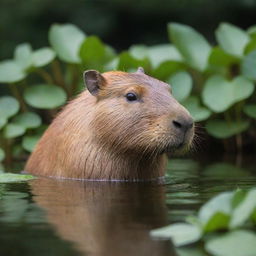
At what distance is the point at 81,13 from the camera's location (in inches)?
632

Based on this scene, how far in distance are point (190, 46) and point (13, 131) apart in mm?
2481

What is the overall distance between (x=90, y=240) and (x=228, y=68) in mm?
6241

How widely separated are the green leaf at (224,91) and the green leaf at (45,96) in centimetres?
171

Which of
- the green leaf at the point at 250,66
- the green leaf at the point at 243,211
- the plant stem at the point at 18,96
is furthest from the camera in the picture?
the plant stem at the point at 18,96

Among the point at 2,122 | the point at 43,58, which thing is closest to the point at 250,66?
the point at 43,58

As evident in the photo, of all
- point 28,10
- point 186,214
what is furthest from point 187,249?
point 28,10

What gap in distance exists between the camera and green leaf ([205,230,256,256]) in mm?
3965

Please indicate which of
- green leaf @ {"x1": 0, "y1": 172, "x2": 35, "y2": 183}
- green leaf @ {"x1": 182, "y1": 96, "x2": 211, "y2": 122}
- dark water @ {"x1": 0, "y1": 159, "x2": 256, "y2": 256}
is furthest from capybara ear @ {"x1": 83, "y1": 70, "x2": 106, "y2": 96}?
green leaf @ {"x1": 182, "y1": 96, "x2": 211, "y2": 122}

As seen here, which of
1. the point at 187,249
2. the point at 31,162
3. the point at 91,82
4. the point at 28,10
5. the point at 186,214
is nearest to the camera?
the point at 187,249

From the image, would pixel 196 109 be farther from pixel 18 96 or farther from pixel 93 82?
pixel 93 82

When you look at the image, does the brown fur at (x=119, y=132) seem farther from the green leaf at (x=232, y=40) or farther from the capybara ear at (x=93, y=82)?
the green leaf at (x=232, y=40)

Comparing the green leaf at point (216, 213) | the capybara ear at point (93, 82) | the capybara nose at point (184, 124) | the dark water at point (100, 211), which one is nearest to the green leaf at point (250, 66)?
the dark water at point (100, 211)

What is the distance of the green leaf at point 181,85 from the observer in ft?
32.0

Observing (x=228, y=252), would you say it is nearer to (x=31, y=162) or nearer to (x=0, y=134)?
(x=31, y=162)
